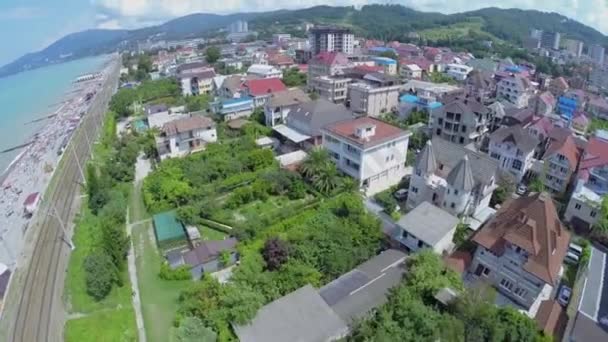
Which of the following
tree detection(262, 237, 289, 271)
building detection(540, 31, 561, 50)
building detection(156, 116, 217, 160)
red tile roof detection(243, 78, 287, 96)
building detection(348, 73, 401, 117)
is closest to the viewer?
tree detection(262, 237, 289, 271)

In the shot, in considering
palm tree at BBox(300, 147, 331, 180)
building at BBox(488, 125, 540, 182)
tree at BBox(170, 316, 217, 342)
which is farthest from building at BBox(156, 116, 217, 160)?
building at BBox(488, 125, 540, 182)

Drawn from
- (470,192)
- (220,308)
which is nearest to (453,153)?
(470,192)

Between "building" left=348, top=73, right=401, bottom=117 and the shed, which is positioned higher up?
"building" left=348, top=73, right=401, bottom=117

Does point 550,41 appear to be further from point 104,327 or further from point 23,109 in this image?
point 23,109

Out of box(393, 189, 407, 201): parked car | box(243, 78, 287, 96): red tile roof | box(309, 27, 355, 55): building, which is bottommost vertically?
box(393, 189, 407, 201): parked car

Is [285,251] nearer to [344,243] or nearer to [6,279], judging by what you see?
[344,243]

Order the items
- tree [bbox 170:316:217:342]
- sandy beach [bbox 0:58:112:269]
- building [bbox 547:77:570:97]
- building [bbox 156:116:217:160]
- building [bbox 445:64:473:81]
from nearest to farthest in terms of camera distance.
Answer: tree [bbox 170:316:217:342]
sandy beach [bbox 0:58:112:269]
building [bbox 156:116:217:160]
building [bbox 547:77:570:97]
building [bbox 445:64:473:81]

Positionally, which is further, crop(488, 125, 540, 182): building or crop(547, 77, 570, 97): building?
crop(547, 77, 570, 97): building

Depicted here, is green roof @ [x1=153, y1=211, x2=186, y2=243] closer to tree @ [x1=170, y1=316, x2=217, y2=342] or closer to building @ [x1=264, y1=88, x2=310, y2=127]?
tree @ [x1=170, y1=316, x2=217, y2=342]
